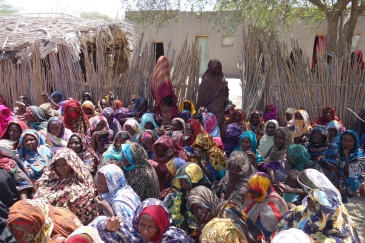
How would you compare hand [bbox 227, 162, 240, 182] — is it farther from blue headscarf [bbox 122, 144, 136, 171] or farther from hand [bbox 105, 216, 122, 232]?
hand [bbox 105, 216, 122, 232]

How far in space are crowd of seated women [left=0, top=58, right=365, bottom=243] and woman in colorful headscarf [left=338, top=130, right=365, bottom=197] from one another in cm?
1

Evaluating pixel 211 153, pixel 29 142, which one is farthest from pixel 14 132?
pixel 211 153

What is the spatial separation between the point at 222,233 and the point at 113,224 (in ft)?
2.75

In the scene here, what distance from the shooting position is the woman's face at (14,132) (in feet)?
15.5

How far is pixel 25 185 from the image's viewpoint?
354 centimetres

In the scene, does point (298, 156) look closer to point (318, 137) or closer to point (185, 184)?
point (318, 137)

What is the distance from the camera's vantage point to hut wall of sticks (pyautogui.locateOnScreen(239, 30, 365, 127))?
683 centimetres

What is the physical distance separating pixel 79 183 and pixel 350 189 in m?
3.61

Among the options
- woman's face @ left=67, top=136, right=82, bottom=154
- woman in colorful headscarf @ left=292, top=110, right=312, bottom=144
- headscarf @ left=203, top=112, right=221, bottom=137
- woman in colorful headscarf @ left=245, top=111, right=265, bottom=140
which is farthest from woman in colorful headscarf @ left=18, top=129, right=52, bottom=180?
woman in colorful headscarf @ left=292, top=110, right=312, bottom=144

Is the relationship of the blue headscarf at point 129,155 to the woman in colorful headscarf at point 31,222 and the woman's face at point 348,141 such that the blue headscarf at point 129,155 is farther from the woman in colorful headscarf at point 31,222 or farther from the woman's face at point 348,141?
the woman's face at point 348,141

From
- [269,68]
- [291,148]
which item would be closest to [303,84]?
[269,68]

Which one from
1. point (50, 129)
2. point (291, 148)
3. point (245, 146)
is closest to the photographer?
point (291, 148)

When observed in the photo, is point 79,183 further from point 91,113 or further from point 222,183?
point 91,113

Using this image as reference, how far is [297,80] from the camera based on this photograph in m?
7.10
